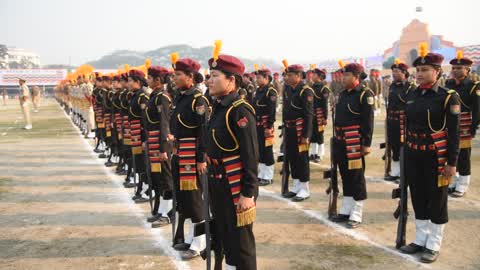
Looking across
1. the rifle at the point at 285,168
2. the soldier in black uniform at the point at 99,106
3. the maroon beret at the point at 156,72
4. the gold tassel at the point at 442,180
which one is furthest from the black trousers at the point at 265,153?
the soldier in black uniform at the point at 99,106

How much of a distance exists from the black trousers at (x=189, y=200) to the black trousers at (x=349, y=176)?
2.31 meters

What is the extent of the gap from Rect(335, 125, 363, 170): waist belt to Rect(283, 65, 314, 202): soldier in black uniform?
124 centimetres

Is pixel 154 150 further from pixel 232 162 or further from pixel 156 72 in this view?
pixel 232 162

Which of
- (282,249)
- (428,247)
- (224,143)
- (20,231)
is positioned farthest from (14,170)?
(428,247)

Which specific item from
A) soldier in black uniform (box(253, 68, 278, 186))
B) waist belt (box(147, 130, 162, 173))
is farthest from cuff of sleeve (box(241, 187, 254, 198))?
soldier in black uniform (box(253, 68, 278, 186))

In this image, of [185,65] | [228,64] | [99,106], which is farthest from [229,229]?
[99,106]

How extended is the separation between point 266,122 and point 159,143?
3.38 metres

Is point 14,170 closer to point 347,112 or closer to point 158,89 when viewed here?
point 158,89

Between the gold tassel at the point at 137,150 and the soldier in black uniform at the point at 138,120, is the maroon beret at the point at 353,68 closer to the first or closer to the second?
the soldier in black uniform at the point at 138,120

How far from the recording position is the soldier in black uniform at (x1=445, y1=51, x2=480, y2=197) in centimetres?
730

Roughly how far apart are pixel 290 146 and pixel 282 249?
8.90ft

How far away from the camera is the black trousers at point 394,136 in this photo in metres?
8.57

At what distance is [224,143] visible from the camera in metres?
3.62

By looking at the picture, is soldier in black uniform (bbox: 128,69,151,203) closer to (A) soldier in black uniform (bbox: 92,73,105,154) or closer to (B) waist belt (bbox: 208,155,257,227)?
(B) waist belt (bbox: 208,155,257,227)
